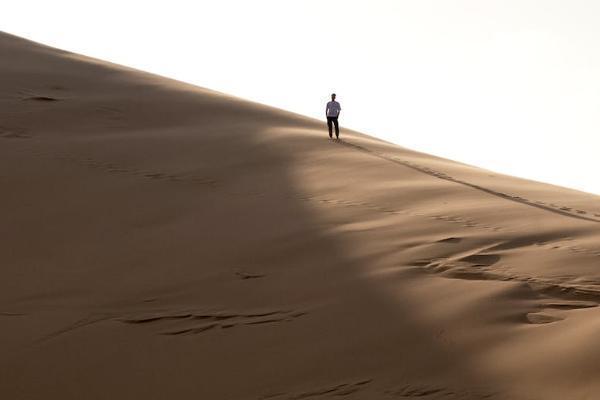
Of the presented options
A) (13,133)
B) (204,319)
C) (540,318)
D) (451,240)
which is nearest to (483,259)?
(451,240)

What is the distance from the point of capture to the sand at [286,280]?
130 inches

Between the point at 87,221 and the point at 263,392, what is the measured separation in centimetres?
344

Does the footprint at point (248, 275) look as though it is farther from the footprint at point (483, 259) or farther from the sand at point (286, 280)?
the footprint at point (483, 259)

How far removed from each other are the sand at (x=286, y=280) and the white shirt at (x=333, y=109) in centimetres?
284

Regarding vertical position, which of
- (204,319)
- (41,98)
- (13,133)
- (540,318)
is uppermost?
(41,98)

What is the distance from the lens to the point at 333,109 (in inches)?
468

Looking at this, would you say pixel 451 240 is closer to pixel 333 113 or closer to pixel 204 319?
pixel 204 319

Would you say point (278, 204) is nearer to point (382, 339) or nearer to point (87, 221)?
point (87, 221)

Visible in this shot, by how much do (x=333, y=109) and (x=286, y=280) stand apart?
7507 millimetres

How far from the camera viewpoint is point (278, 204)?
6668 millimetres

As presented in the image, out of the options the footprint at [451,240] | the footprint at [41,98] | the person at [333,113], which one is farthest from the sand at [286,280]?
the footprint at [41,98]

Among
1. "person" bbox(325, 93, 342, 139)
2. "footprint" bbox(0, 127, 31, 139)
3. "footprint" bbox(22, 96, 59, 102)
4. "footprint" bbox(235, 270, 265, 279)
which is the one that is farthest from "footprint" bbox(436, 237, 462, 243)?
"footprint" bbox(22, 96, 59, 102)

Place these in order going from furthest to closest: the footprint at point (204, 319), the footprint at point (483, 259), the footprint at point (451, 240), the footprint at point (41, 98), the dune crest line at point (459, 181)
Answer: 1. the footprint at point (41, 98)
2. the dune crest line at point (459, 181)
3. the footprint at point (451, 240)
4. the footprint at point (483, 259)
5. the footprint at point (204, 319)

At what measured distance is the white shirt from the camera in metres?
11.8
